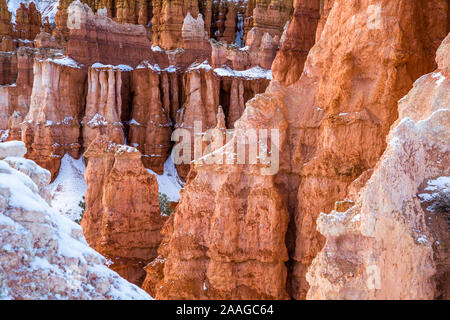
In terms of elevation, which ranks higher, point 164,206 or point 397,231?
point 397,231

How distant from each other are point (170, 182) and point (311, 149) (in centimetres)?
2113

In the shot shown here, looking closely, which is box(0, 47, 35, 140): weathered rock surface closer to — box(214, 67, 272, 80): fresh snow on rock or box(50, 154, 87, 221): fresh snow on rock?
box(50, 154, 87, 221): fresh snow on rock

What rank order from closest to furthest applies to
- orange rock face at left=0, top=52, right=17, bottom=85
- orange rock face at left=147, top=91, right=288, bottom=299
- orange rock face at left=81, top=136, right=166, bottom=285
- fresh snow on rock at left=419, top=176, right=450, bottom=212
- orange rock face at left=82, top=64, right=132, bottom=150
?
1. fresh snow on rock at left=419, top=176, right=450, bottom=212
2. orange rock face at left=147, top=91, right=288, bottom=299
3. orange rock face at left=81, top=136, right=166, bottom=285
4. orange rock face at left=82, top=64, right=132, bottom=150
5. orange rock face at left=0, top=52, right=17, bottom=85

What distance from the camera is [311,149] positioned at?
9.95 m

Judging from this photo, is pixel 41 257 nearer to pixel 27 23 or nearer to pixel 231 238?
pixel 231 238

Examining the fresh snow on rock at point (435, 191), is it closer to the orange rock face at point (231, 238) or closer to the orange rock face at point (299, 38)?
the orange rock face at point (231, 238)

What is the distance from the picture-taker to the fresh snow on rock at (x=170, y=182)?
94.3 feet

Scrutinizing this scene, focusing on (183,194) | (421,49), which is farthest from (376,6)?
(183,194)

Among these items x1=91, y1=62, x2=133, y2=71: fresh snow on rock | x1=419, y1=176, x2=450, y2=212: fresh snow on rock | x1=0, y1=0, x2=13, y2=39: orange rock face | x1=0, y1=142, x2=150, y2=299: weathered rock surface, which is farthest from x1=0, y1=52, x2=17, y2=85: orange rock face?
x1=419, y1=176, x2=450, y2=212: fresh snow on rock

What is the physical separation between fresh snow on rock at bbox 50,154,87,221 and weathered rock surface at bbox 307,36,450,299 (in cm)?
2143

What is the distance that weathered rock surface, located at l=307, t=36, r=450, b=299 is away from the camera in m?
4.43

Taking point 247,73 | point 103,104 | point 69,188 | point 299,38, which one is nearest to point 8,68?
point 103,104

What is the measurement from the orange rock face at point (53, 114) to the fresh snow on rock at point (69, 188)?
0.47 meters
